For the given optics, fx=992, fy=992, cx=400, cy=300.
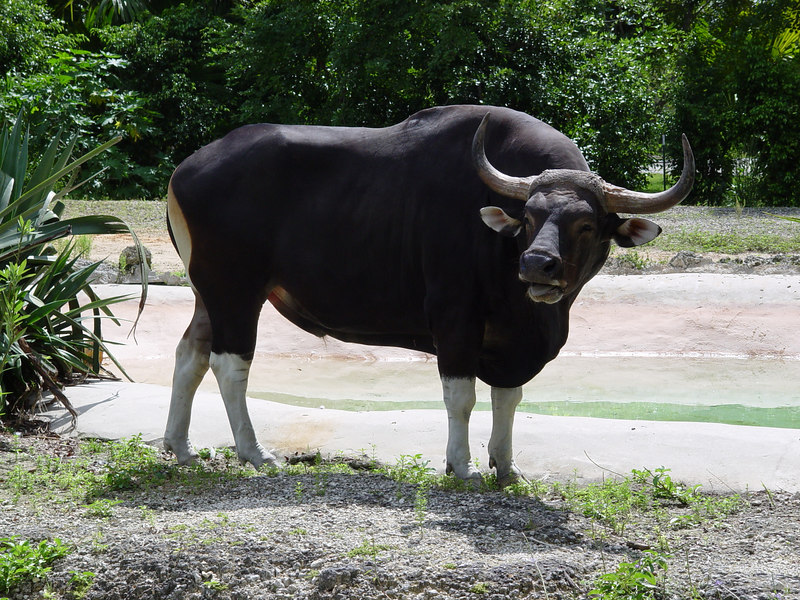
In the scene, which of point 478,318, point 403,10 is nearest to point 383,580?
point 478,318

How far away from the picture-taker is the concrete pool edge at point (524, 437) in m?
5.47

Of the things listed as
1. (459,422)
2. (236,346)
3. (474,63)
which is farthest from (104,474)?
(474,63)

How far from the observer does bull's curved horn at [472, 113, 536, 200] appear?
490 cm

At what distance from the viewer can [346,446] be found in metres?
6.14

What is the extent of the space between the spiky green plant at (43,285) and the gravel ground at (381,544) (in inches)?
71.6

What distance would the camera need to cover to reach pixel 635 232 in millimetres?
4887

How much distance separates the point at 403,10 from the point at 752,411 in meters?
11.4

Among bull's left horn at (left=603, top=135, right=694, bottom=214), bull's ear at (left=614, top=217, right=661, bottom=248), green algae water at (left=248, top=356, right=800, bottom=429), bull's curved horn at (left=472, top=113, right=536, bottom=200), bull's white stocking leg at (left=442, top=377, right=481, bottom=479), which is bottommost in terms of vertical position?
green algae water at (left=248, top=356, right=800, bottom=429)

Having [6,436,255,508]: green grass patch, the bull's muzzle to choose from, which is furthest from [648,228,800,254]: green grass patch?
the bull's muzzle

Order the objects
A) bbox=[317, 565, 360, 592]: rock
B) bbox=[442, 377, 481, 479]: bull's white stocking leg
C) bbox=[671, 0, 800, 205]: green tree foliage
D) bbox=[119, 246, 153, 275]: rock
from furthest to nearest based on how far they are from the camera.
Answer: bbox=[671, 0, 800, 205]: green tree foliage
bbox=[119, 246, 153, 275]: rock
bbox=[442, 377, 481, 479]: bull's white stocking leg
bbox=[317, 565, 360, 592]: rock

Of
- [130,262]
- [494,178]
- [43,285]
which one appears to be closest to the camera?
[494,178]

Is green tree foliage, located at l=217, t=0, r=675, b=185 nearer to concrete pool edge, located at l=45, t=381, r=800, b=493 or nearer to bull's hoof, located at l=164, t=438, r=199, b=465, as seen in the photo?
concrete pool edge, located at l=45, t=381, r=800, b=493

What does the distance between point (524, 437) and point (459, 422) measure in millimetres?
843

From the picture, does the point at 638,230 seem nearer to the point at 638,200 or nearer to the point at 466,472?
the point at 638,200
